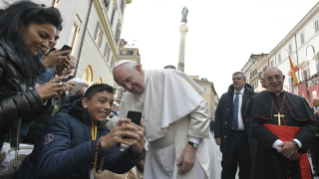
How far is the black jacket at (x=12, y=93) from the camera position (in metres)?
1.24

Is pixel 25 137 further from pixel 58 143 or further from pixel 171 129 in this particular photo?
pixel 171 129

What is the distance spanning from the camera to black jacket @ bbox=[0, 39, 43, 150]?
4.08 feet

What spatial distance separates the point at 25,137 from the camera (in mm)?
2596

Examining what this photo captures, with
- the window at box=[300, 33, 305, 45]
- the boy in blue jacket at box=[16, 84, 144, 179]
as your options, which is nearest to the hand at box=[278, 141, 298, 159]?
the boy in blue jacket at box=[16, 84, 144, 179]

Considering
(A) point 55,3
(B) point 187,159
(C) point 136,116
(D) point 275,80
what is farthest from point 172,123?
(A) point 55,3

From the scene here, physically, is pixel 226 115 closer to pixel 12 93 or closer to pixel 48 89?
pixel 48 89

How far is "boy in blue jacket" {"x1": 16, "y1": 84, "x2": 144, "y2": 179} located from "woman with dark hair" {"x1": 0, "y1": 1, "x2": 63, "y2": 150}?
0.27 meters

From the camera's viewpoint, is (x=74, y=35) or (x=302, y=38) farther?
(x=302, y=38)

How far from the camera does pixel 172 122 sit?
6.68ft

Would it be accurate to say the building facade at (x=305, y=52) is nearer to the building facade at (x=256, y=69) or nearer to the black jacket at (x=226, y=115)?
the building facade at (x=256, y=69)

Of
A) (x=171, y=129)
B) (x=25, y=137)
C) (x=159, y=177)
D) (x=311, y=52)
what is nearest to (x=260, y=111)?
(x=171, y=129)

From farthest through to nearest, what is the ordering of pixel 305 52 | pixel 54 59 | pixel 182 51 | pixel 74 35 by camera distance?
1. pixel 182 51
2. pixel 305 52
3. pixel 74 35
4. pixel 54 59

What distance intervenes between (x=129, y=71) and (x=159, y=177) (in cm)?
123

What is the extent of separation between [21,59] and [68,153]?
833mm
